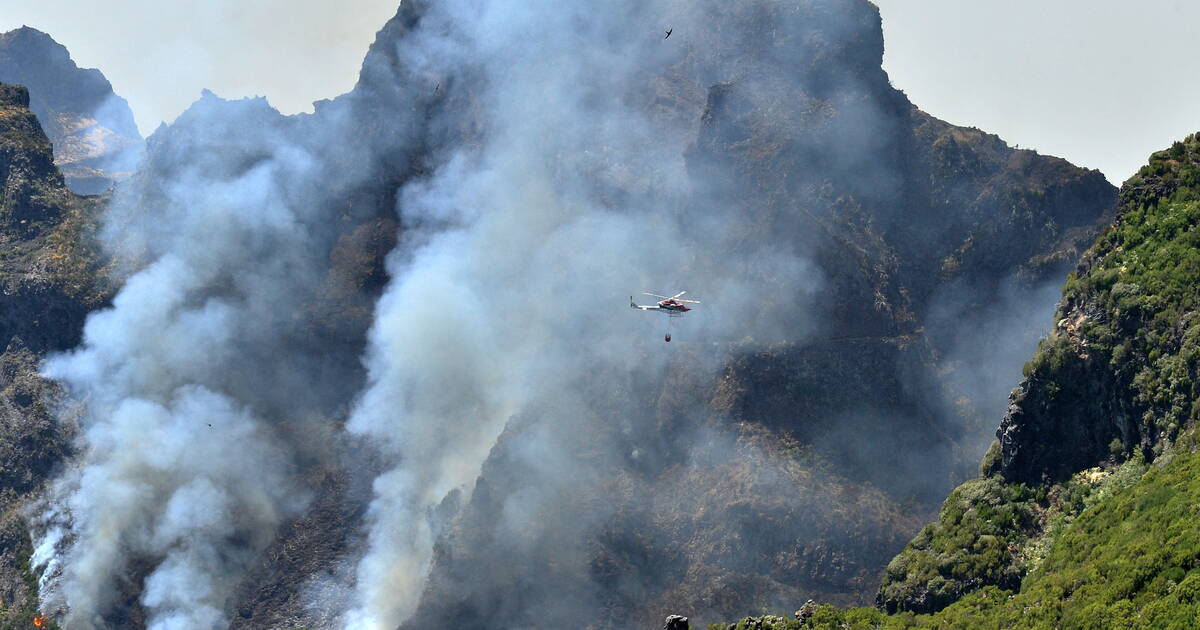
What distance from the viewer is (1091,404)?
3895 inches

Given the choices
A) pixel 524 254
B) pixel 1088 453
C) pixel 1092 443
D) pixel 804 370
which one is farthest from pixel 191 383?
pixel 1092 443

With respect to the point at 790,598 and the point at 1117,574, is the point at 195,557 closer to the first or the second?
the point at 790,598

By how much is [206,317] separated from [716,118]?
65.8 meters

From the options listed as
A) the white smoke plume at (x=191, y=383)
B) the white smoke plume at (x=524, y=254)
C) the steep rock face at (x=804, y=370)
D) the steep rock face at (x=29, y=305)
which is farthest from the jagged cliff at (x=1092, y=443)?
the steep rock face at (x=29, y=305)

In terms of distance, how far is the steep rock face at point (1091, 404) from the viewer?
92750mm

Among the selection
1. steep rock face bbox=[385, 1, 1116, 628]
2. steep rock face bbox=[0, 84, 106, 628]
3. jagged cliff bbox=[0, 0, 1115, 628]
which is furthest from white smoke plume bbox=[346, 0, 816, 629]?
steep rock face bbox=[0, 84, 106, 628]

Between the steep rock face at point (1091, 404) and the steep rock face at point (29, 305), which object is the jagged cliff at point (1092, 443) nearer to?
the steep rock face at point (1091, 404)

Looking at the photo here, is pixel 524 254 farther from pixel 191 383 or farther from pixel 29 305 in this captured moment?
pixel 29 305

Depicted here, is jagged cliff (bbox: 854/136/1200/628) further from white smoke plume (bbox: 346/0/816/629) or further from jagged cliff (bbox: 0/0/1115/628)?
white smoke plume (bbox: 346/0/816/629)

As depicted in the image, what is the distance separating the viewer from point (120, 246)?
530 ft

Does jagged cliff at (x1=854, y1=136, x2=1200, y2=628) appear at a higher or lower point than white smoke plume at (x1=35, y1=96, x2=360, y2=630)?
lower

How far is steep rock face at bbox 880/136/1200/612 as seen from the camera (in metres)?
92.8

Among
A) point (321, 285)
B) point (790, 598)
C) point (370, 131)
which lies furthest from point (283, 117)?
point (790, 598)

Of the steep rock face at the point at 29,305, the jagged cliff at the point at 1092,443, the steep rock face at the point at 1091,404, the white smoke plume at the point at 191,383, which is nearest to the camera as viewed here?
the jagged cliff at the point at 1092,443
